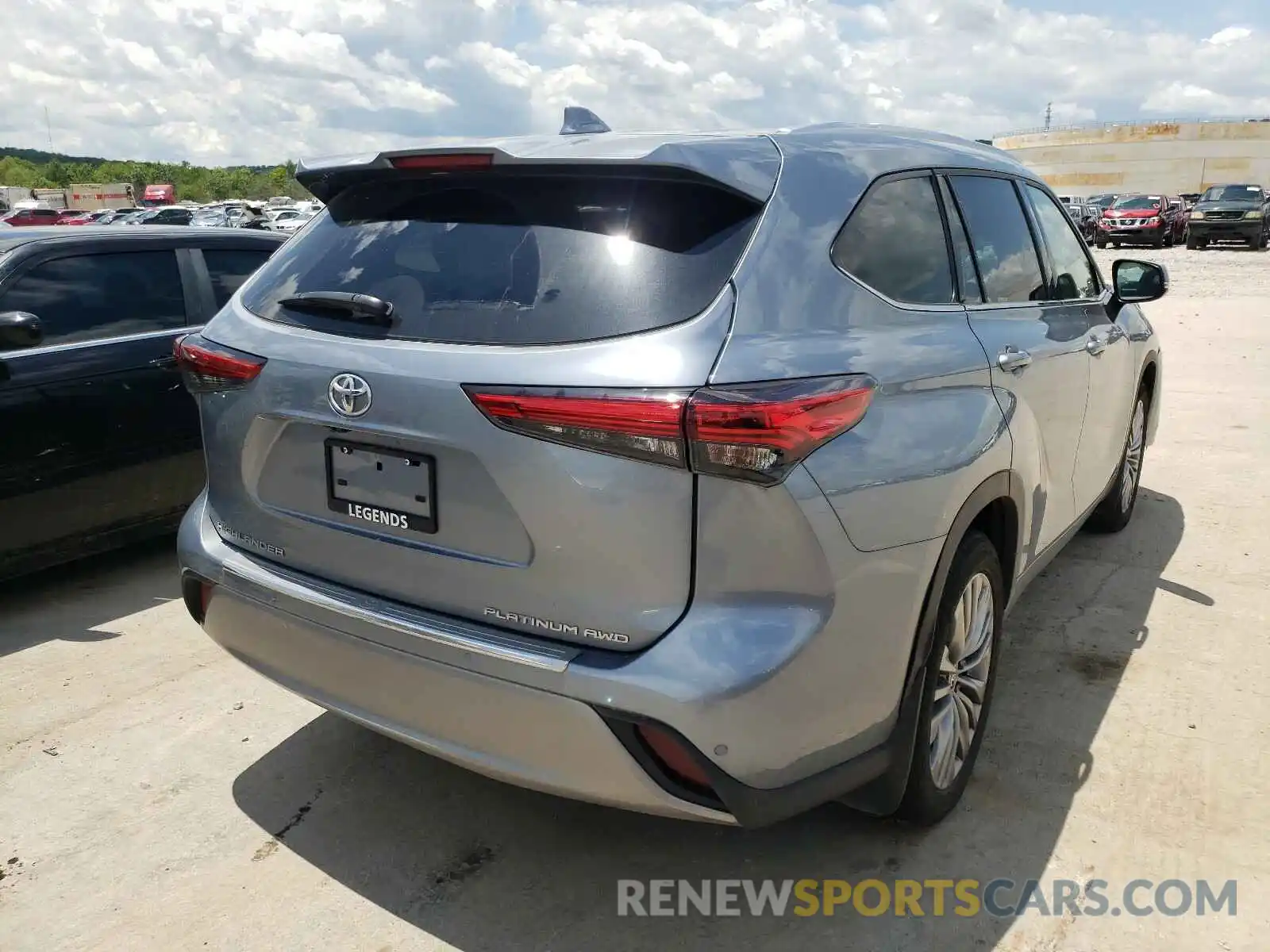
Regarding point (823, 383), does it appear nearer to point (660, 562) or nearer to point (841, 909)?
point (660, 562)

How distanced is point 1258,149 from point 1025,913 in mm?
98887

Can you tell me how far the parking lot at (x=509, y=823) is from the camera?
97.3 inches

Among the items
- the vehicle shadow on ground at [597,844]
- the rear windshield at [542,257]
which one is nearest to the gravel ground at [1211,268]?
the vehicle shadow on ground at [597,844]

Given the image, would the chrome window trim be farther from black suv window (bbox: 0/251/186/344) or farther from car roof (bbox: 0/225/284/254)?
car roof (bbox: 0/225/284/254)

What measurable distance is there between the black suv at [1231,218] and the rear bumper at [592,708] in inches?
1291

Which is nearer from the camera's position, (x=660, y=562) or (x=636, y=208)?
(x=660, y=562)

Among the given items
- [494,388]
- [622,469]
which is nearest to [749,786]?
[622,469]

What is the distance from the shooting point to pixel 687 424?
1.98 meters

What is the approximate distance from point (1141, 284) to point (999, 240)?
1456mm

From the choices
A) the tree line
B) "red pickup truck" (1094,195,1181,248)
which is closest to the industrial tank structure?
"red pickup truck" (1094,195,1181,248)

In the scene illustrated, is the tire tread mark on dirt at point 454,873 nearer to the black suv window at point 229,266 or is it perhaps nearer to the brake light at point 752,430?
the brake light at point 752,430

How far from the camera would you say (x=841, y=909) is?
2.55m

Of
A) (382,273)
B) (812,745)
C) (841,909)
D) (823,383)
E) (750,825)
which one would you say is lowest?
(841,909)

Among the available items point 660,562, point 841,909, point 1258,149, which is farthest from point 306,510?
point 1258,149
